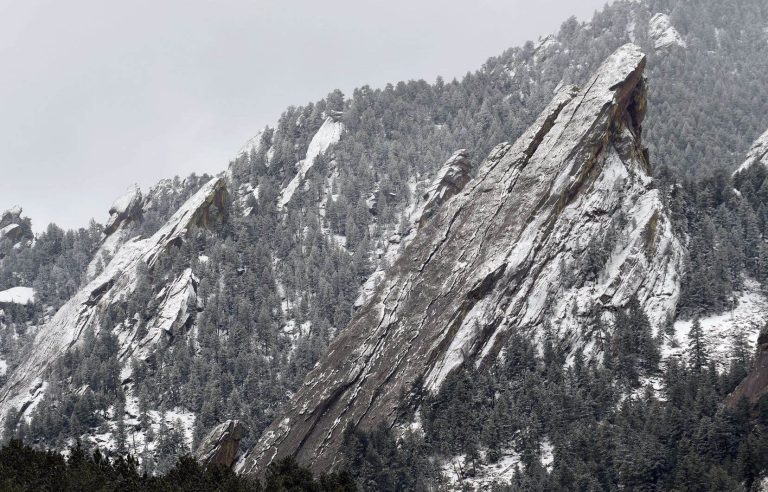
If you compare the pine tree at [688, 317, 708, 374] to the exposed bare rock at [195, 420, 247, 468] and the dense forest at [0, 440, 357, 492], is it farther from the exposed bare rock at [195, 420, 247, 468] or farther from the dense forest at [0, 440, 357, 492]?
the exposed bare rock at [195, 420, 247, 468]

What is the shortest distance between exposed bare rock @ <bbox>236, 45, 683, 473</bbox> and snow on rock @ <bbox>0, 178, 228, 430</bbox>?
43.8 meters

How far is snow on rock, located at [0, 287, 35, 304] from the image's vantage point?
571ft

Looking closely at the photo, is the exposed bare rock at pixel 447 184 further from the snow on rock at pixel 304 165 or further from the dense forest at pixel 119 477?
the dense forest at pixel 119 477

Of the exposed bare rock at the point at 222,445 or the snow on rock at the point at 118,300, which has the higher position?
the snow on rock at the point at 118,300

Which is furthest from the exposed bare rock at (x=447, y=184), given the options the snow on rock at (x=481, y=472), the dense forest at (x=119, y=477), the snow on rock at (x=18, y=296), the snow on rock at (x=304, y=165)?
the snow on rock at (x=18, y=296)

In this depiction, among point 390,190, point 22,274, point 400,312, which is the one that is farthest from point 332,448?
point 22,274

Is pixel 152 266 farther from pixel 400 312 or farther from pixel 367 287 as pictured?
pixel 400 312

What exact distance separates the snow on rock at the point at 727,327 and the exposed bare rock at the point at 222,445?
5119 centimetres

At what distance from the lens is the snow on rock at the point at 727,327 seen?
283 feet

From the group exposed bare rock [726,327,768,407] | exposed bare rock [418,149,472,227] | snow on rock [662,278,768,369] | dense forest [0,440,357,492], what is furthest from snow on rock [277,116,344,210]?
exposed bare rock [726,327,768,407]

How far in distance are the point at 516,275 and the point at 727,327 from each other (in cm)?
2454

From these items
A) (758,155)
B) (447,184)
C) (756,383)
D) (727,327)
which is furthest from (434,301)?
(758,155)

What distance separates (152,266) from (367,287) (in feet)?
139

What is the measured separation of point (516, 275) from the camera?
99312 mm
